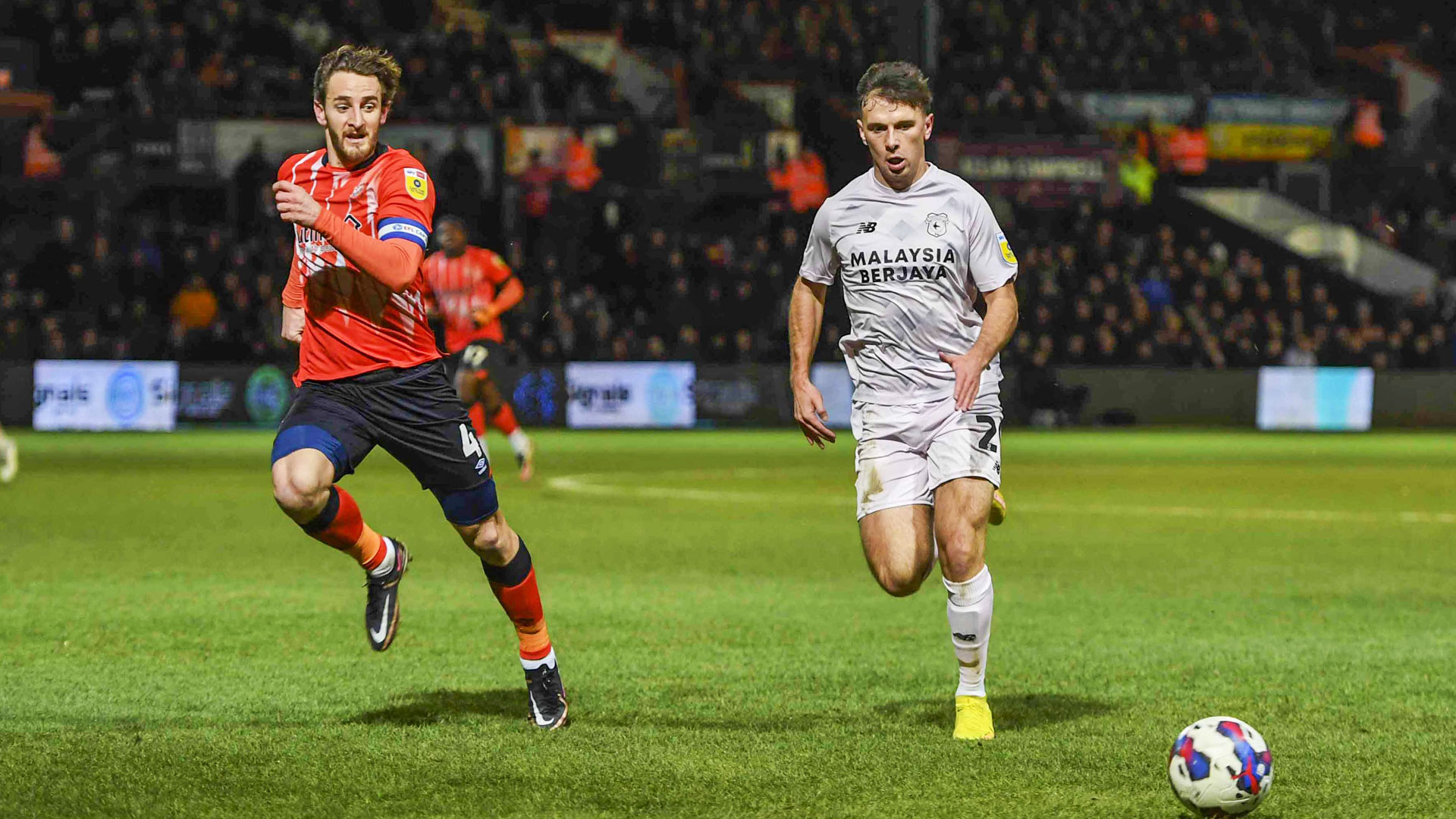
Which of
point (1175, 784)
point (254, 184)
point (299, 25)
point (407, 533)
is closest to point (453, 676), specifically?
point (1175, 784)

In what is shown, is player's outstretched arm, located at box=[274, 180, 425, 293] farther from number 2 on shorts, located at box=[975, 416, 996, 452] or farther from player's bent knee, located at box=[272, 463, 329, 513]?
number 2 on shorts, located at box=[975, 416, 996, 452]

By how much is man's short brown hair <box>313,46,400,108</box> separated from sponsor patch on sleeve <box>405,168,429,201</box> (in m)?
0.24

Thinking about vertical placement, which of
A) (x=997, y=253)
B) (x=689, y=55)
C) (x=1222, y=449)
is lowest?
(x=1222, y=449)

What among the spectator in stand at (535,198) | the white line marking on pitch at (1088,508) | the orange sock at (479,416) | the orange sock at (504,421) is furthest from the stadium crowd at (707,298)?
the white line marking on pitch at (1088,508)

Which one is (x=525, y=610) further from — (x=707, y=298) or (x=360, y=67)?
(x=707, y=298)

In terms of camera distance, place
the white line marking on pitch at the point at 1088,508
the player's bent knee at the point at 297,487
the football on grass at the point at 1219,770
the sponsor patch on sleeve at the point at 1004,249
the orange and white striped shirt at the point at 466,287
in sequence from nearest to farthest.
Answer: the football on grass at the point at 1219,770 → the player's bent knee at the point at 297,487 → the sponsor patch on sleeve at the point at 1004,249 → the white line marking on pitch at the point at 1088,508 → the orange and white striped shirt at the point at 466,287

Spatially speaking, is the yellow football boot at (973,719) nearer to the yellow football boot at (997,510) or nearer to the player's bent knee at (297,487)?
the yellow football boot at (997,510)

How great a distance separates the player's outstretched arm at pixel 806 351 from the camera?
246 inches

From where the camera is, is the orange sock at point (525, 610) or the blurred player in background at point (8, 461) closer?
the orange sock at point (525, 610)

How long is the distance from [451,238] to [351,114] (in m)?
9.97

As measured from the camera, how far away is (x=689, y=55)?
35938mm

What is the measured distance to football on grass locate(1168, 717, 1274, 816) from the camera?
4.72 m

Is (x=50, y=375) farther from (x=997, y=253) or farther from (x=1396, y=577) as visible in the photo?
(x=997, y=253)

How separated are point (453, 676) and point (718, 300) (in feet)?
80.2
